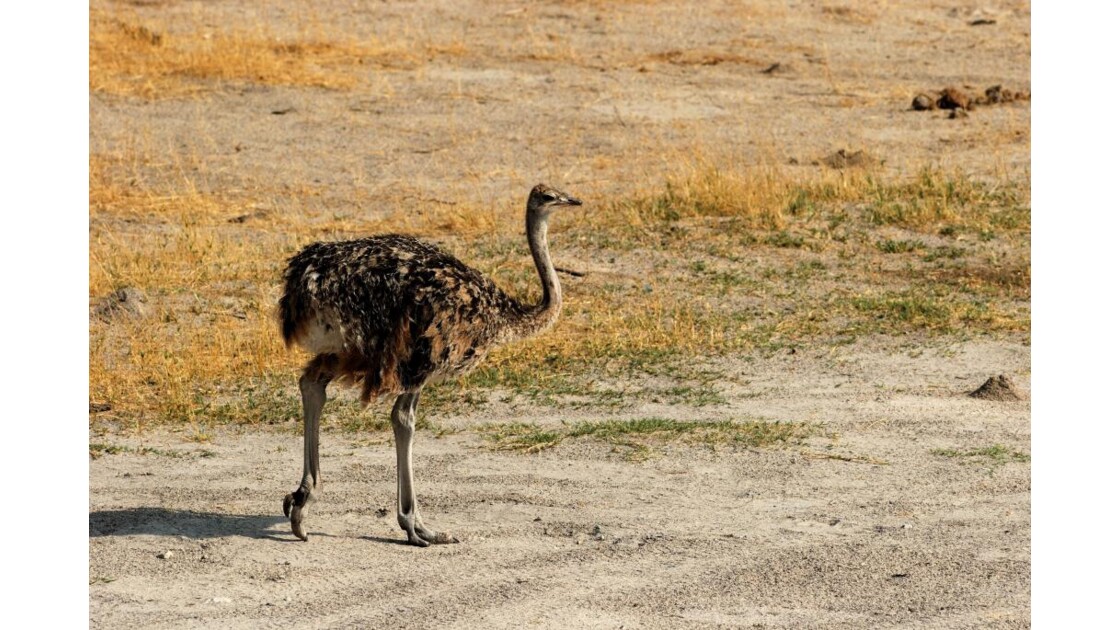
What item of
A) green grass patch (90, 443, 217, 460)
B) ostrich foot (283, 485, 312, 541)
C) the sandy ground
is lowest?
green grass patch (90, 443, 217, 460)

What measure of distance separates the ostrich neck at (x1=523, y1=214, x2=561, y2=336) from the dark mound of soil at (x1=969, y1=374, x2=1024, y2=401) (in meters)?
2.92

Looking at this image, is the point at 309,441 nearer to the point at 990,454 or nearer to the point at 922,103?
the point at 990,454

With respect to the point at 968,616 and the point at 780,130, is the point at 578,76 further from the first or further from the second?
the point at 968,616

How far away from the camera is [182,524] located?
21.5 ft

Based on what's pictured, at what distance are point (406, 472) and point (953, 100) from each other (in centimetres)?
1121


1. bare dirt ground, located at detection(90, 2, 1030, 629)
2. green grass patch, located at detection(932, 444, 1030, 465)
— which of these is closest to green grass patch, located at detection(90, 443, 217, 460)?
bare dirt ground, located at detection(90, 2, 1030, 629)

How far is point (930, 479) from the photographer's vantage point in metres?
7.23

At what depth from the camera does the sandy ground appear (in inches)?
223

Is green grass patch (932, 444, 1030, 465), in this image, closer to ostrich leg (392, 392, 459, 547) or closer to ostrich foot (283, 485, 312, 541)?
ostrich leg (392, 392, 459, 547)

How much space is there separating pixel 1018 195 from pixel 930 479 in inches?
247

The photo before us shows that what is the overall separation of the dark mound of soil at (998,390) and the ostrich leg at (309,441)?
3803 millimetres

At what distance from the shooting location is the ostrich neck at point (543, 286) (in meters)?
6.54

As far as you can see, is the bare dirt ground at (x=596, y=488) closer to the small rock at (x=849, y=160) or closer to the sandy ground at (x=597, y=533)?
the sandy ground at (x=597, y=533)

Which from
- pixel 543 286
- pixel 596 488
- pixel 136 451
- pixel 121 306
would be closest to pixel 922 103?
pixel 121 306
